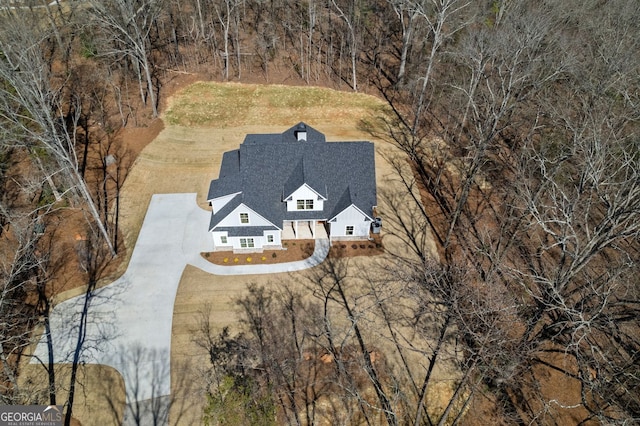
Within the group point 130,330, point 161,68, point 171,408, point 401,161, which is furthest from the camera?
point 161,68

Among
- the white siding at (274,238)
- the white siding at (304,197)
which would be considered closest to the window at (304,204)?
the white siding at (304,197)

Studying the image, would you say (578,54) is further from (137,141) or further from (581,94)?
(137,141)

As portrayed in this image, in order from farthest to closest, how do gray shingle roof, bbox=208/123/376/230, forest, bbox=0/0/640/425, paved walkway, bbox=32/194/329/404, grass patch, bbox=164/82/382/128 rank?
grass patch, bbox=164/82/382/128 < gray shingle roof, bbox=208/123/376/230 < paved walkway, bbox=32/194/329/404 < forest, bbox=0/0/640/425

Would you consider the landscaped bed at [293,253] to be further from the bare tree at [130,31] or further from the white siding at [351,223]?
the bare tree at [130,31]

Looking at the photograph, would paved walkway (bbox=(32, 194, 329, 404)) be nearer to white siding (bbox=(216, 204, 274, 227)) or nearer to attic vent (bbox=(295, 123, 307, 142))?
white siding (bbox=(216, 204, 274, 227))

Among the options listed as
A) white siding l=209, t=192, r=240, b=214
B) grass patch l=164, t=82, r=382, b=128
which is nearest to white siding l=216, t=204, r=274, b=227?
white siding l=209, t=192, r=240, b=214

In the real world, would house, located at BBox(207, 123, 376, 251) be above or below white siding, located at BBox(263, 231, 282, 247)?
above

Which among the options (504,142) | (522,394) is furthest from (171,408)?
(504,142)
